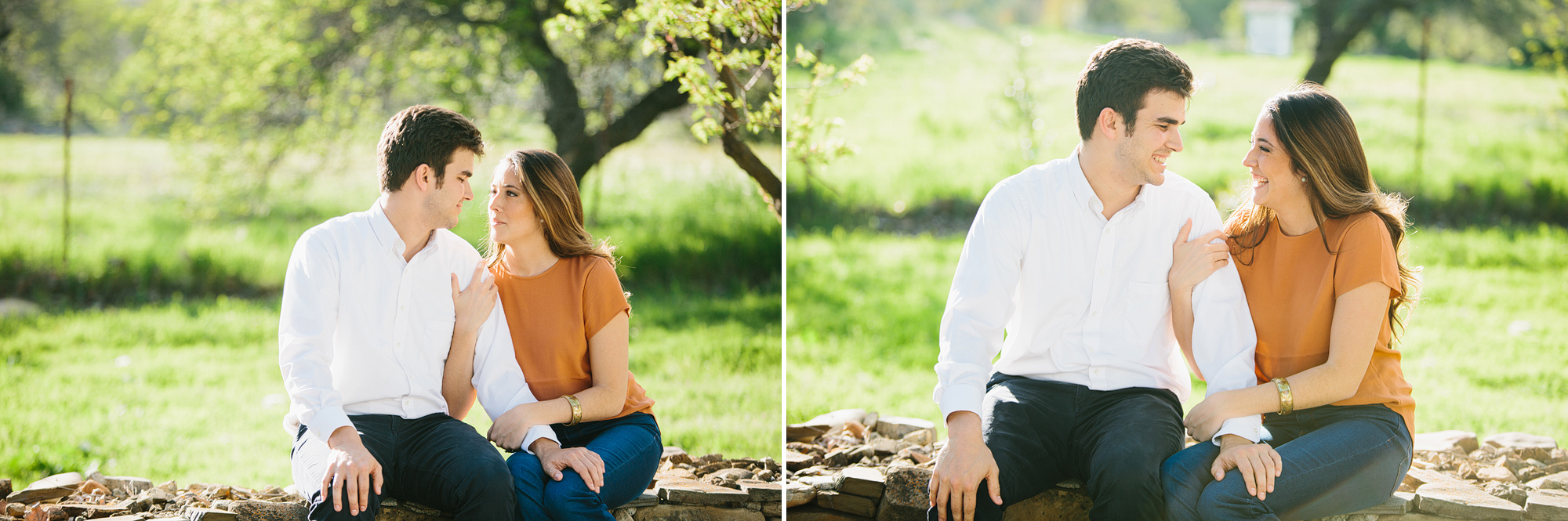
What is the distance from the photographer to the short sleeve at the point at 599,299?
236cm

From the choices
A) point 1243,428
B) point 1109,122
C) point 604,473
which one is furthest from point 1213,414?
point 604,473

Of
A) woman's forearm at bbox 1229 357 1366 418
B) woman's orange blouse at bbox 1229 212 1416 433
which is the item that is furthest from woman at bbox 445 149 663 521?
woman's orange blouse at bbox 1229 212 1416 433

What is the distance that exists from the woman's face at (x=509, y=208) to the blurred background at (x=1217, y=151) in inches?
84.6

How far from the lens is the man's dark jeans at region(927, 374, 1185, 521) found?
2.10 meters

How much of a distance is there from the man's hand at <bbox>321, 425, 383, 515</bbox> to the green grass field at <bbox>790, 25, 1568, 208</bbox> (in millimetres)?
5116

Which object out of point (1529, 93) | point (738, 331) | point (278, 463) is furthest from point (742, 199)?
point (1529, 93)

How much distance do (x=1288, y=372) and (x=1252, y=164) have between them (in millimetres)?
471

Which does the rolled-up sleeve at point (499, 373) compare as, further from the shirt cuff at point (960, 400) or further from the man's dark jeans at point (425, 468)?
the shirt cuff at point (960, 400)

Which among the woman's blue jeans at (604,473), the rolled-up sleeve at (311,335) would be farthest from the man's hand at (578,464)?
the rolled-up sleeve at (311,335)

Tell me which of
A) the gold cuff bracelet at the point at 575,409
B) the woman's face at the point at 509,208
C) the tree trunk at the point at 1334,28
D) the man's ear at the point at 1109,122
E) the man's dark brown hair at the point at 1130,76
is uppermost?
the tree trunk at the point at 1334,28

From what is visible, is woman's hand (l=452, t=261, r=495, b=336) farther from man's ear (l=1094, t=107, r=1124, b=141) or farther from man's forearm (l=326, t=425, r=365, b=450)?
man's ear (l=1094, t=107, r=1124, b=141)

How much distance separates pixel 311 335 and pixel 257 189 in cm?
572

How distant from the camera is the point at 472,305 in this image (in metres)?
2.32

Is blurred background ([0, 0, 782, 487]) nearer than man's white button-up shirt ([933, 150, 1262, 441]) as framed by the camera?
No
